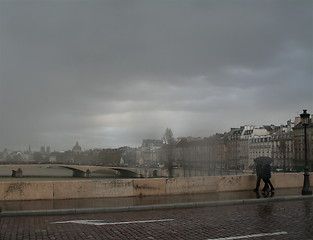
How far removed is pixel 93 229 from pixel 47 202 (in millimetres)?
4840

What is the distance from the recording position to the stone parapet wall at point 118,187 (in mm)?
13469

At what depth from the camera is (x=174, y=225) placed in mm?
9367

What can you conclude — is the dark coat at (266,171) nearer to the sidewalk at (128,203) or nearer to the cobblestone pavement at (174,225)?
the sidewalk at (128,203)

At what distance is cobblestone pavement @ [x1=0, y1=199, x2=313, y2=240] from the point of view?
8.09 metres

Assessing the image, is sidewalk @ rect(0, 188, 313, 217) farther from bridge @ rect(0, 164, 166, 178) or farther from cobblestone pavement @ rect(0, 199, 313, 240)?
bridge @ rect(0, 164, 166, 178)

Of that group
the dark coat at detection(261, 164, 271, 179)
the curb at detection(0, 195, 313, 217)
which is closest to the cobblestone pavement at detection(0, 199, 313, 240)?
the curb at detection(0, 195, 313, 217)

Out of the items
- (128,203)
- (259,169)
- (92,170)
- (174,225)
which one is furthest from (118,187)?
(92,170)

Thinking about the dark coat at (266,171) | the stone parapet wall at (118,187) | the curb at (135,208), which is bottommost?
the curb at (135,208)

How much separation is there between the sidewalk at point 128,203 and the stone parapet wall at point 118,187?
524mm

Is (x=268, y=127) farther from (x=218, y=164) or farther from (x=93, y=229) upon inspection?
(x=93, y=229)

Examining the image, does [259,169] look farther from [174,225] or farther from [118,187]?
[174,225]

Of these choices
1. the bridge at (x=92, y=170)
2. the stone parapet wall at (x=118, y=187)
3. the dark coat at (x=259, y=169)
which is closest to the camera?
the stone parapet wall at (x=118, y=187)

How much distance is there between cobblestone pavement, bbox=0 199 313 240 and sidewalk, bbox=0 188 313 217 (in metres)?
0.37

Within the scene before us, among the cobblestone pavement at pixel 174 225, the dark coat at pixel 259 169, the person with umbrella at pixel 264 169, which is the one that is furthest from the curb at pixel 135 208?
the dark coat at pixel 259 169
